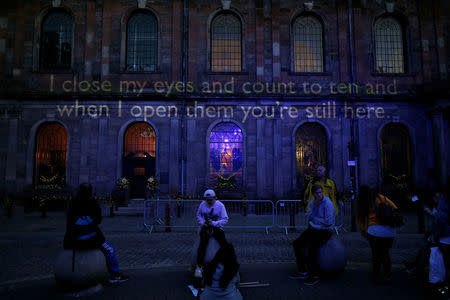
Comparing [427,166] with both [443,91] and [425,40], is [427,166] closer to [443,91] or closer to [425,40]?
[443,91]

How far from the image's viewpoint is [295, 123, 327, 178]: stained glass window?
18.5 meters

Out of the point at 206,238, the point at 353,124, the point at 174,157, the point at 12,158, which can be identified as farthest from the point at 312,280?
the point at 12,158

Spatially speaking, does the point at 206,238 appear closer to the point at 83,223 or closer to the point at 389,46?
the point at 83,223

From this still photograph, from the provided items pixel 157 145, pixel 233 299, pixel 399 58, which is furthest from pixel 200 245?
pixel 399 58

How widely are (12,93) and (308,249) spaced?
19239 mm

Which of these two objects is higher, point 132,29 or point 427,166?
point 132,29

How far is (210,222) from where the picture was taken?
5.47 metres

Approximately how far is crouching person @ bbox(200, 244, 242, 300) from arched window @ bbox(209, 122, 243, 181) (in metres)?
14.5

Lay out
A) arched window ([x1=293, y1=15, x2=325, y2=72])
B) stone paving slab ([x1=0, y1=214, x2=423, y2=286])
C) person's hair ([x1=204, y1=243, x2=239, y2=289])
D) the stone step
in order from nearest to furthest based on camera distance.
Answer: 1. person's hair ([x1=204, y1=243, x2=239, y2=289])
2. stone paving slab ([x1=0, y1=214, x2=423, y2=286])
3. the stone step
4. arched window ([x1=293, y1=15, x2=325, y2=72])

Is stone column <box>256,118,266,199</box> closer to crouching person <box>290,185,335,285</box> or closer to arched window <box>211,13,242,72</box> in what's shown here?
arched window <box>211,13,242,72</box>

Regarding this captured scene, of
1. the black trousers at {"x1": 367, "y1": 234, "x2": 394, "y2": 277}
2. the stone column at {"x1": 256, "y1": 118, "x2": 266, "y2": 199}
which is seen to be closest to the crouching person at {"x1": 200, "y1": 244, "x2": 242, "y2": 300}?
the black trousers at {"x1": 367, "y1": 234, "x2": 394, "y2": 277}

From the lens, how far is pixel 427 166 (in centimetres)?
1841

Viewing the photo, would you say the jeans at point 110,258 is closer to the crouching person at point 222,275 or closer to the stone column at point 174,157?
the crouching person at point 222,275

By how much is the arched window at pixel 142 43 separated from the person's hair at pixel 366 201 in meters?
15.8
